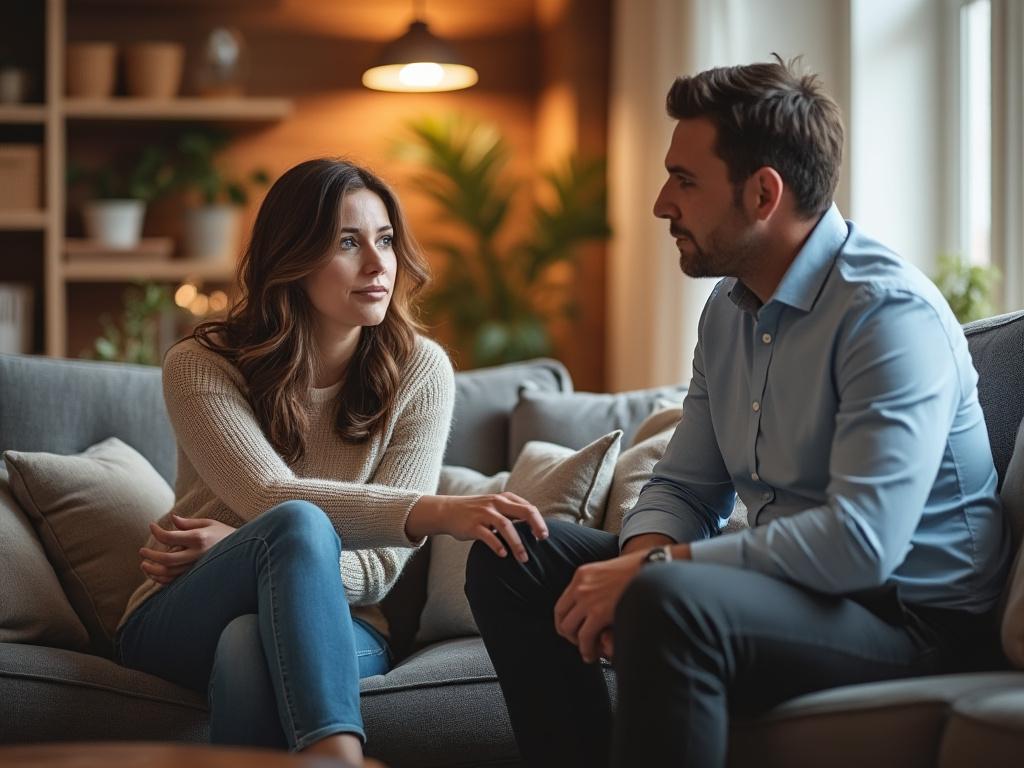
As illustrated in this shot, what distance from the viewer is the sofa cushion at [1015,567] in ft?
5.14

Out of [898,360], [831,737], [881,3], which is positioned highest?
[881,3]

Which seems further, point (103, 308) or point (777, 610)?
point (103, 308)

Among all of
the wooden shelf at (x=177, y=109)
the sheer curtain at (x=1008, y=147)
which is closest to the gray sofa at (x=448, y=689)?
the sheer curtain at (x=1008, y=147)

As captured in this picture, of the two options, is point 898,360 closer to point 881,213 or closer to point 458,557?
point 458,557

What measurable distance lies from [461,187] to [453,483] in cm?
255

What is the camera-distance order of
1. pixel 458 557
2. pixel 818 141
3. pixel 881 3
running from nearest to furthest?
pixel 818 141
pixel 458 557
pixel 881 3

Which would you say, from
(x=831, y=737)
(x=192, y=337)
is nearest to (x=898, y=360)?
(x=831, y=737)

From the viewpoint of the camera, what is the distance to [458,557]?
2.38 m

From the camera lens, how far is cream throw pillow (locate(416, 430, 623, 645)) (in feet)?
7.43

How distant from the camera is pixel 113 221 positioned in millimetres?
4773

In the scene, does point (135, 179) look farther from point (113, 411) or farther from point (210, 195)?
point (113, 411)

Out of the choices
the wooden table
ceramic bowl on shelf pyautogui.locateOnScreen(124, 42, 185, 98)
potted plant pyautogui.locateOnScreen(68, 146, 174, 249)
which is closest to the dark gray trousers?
the wooden table

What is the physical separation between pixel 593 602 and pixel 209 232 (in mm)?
3603

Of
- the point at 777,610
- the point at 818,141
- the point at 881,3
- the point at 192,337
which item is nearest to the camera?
the point at 777,610
